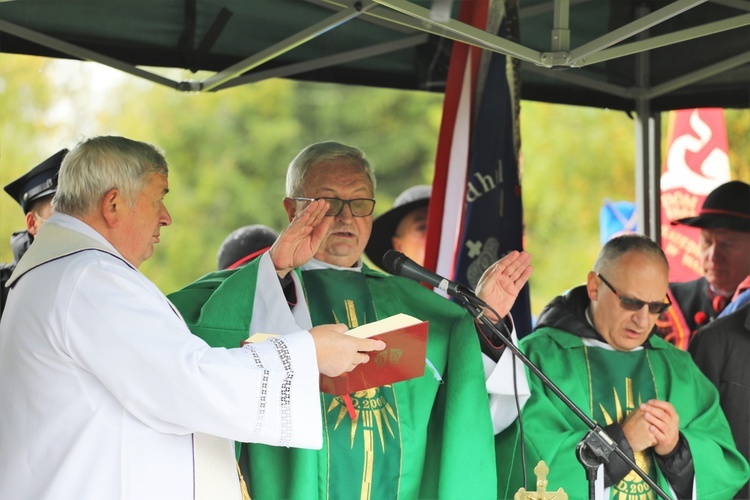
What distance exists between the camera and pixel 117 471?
2.90 metres

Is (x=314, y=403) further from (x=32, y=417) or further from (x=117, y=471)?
(x=32, y=417)

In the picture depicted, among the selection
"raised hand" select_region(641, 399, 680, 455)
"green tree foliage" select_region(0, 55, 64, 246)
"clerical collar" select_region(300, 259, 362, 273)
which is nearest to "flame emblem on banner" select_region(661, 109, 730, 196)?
"raised hand" select_region(641, 399, 680, 455)

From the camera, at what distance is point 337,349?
120 inches

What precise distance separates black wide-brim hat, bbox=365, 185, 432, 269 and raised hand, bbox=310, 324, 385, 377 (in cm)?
325

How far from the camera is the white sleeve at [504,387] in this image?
4.00 m

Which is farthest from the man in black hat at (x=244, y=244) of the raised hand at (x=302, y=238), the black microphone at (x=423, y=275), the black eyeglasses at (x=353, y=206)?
the black microphone at (x=423, y=275)

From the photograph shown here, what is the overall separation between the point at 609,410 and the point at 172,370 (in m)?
2.01

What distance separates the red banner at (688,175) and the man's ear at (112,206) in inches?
200

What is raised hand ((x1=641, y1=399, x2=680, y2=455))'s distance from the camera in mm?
3930

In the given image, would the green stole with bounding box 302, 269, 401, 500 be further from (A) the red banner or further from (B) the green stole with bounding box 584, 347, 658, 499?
(A) the red banner

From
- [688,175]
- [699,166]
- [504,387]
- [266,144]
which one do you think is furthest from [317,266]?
[266,144]

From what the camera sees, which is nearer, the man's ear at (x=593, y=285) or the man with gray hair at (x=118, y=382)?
the man with gray hair at (x=118, y=382)

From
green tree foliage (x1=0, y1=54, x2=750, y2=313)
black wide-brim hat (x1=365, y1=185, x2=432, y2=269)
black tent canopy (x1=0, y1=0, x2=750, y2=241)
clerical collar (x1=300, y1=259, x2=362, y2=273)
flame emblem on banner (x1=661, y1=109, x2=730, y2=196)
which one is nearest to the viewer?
clerical collar (x1=300, y1=259, x2=362, y2=273)

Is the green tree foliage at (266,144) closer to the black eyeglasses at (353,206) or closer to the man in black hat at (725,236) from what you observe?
the man in black hat at (725,236)
